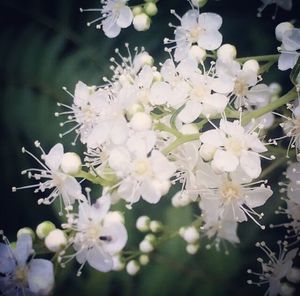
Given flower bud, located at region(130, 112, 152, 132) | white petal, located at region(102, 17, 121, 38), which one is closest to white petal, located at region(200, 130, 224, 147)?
flower bud, located at region(130, 112, 152, 132)

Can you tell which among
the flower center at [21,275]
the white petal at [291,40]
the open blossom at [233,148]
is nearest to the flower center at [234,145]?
the open blossom at [233,148]

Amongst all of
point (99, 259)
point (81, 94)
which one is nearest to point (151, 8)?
point (81, 94)

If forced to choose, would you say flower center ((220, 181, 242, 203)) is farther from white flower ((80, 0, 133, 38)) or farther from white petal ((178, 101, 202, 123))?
white flower ((80, 0, 133, 38))

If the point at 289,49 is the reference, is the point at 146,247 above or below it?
below

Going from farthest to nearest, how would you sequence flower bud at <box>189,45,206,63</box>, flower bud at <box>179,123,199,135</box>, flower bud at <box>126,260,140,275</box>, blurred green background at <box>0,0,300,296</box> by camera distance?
blurred green background at <box>0,0,300,296</box> < flower bud at <box>126,260,140,275</box> < flower bud at <box>189,45,206,63</box> < flower bud at <box>179,123,199,135</box>

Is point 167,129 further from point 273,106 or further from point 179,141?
point 273,106

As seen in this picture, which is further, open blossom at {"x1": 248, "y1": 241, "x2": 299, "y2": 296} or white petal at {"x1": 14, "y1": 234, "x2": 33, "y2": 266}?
open blossom at {"x1": 248, "y1": 241, "x2": 299, "y2": 296}
